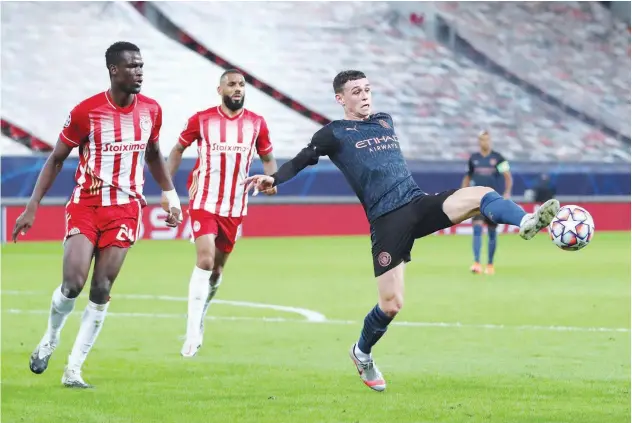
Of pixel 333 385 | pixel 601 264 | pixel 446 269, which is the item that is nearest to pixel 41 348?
pixel 333 385

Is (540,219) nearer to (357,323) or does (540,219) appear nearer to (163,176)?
(163,176)

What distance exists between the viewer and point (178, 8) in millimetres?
29469

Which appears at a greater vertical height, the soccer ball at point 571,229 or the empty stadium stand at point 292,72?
the soccer ball at point 571,229

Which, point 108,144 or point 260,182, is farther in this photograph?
point 108,144

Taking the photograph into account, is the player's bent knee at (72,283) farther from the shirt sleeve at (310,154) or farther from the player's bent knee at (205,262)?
the player's bent knee at (205,262)

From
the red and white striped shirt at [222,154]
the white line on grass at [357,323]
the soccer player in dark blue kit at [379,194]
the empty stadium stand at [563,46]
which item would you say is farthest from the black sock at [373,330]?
the empty stadium stand at [563,46]

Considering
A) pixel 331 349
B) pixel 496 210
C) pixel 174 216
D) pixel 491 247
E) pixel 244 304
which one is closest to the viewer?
pixel 496 210

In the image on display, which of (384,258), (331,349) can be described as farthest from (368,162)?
(331,349)

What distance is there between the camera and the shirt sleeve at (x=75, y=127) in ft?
28.0

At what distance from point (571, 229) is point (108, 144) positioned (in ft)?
10.9

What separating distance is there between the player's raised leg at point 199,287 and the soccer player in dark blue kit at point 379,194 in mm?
2130

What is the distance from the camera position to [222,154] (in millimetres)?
11336

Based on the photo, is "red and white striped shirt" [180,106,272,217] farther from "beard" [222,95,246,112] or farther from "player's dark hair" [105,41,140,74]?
"player's dark hair" [105,41,140,74]

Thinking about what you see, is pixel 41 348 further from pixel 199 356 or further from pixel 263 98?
pixel 263 98
